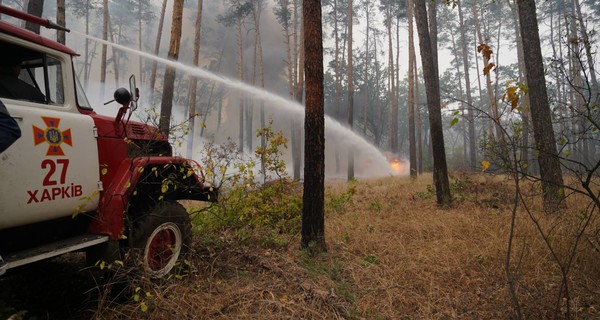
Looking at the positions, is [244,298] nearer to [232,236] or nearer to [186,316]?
[186,316]

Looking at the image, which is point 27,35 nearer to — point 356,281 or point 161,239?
point 161,239

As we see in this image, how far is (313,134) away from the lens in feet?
15.5

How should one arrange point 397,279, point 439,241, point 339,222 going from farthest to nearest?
point 339,222
point 439,241
point 397,279

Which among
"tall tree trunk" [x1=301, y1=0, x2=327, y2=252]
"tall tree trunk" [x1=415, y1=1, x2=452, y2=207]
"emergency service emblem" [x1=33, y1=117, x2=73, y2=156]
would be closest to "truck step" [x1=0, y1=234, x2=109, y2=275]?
"emergency service emblem" [x1=33, y1=117, x2=73, y2=156]

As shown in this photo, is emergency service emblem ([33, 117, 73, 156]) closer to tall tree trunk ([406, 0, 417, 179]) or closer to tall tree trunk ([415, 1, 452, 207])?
tall tree trunk ([415, 1, 452, 207])

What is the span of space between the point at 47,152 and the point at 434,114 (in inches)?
322

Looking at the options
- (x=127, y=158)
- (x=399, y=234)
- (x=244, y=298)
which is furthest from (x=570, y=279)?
(x=127, y=158)

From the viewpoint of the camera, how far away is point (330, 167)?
1747 inches

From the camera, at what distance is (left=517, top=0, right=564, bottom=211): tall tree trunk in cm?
673

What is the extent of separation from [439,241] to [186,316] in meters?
4.02

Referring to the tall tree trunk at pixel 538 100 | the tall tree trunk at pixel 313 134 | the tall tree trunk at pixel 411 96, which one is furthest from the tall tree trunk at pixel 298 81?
the tall tree trunk at pixel 313 134

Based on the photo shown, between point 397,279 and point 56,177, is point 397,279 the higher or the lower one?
the lower one

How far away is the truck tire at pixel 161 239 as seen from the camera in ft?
11.4

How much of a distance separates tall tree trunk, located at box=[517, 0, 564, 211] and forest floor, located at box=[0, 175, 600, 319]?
1.41m
